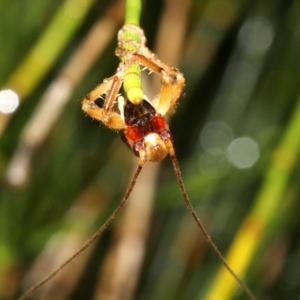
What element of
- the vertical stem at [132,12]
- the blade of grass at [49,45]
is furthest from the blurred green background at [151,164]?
the vertical stem at [132,12]

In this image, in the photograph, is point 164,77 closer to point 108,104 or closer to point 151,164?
point 108,104

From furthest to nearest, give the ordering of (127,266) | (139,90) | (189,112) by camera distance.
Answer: (189,112) < (127,266) < (139,90)

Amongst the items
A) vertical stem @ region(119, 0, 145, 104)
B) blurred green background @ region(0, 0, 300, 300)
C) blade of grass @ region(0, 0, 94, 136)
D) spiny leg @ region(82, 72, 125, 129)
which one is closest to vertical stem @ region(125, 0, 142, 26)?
vertical stem @ region(119, 0, 145, 104)

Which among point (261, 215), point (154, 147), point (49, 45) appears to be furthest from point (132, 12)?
point (261, 215)

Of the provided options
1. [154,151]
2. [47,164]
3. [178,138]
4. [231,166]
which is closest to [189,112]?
[178,138]

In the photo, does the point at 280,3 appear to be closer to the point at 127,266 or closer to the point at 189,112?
the point at 189,112

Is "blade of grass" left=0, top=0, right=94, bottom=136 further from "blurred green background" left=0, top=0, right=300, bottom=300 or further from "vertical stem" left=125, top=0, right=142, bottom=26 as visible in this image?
"vertical stem" left=125, top=0, right=142, bottom=26
